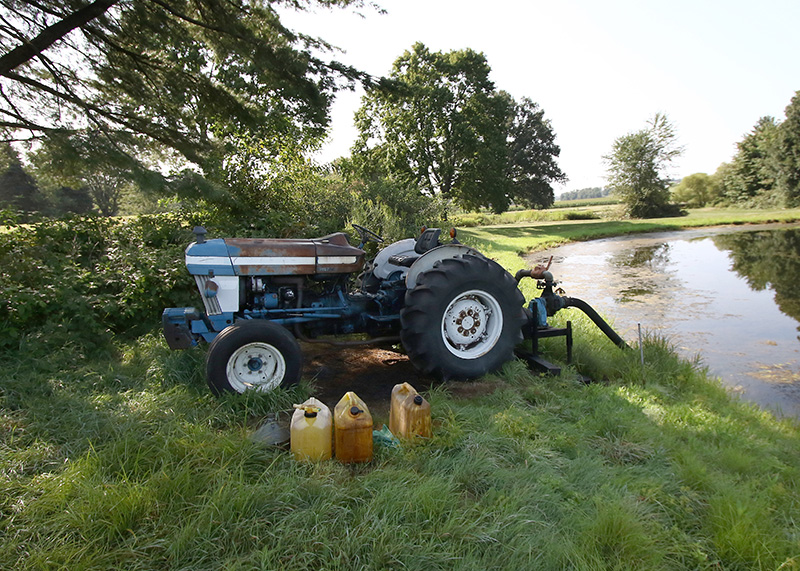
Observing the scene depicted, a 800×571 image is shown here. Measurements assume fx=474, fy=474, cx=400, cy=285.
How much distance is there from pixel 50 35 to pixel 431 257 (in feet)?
15.5

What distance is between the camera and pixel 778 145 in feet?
107

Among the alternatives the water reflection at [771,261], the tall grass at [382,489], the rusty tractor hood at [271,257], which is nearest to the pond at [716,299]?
the water reflection at [771,261]

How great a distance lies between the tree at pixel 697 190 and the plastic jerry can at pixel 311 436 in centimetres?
5046

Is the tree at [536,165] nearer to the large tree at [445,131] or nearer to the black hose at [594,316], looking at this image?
the large tree at [445,131]

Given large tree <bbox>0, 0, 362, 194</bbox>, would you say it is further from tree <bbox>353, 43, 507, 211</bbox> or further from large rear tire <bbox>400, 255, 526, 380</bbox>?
tree <bbox>353, 43, 507, 211</bbox>

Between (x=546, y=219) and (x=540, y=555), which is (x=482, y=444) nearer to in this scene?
(x=540, y=555)

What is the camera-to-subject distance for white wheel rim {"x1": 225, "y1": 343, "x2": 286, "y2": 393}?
3.28 metres

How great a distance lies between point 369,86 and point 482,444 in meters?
5.76

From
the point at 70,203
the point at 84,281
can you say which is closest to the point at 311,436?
the point at 84,281

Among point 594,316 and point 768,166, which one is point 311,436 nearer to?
point 594,316

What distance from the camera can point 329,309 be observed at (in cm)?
405

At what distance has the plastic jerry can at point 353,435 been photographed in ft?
8.37

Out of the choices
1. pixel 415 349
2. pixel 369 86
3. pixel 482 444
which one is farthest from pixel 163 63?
pixel 482 444

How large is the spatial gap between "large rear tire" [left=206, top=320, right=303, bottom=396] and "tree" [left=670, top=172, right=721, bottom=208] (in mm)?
49990
